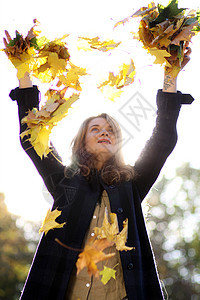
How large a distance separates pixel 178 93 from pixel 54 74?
87 cm

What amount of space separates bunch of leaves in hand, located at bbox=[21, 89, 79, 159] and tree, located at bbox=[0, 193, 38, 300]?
13838mm

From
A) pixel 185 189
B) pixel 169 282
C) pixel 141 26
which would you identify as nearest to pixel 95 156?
pixel 141 26

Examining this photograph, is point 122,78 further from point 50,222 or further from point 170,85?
point 50,222

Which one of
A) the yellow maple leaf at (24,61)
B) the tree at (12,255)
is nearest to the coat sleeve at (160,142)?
the yellow maple leaf at (24,61)

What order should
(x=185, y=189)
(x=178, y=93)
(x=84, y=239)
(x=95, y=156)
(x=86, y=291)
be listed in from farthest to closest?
(x=185, y=189) < (x=95, y=156) < (x=178, y=93) < (x=84, y=239) < (x=86, y=291)

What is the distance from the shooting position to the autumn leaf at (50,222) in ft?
8.38

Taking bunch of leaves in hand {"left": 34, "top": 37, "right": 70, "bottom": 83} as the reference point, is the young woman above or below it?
below

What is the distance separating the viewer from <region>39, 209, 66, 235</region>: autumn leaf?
2.55 metres

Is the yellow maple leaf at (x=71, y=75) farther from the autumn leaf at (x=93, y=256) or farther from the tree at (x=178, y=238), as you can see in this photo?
the tree at (x=178, y=238)

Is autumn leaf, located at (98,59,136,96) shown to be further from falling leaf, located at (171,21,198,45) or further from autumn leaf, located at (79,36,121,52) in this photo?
falling leaf, located at (171,21,198,45)

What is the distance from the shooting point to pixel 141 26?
2.78 meters

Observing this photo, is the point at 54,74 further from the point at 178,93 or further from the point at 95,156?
the point at 178,93

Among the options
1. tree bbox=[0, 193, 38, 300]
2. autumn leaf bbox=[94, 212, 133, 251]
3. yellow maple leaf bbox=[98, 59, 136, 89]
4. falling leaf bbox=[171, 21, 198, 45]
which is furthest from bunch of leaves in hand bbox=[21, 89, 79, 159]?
tree bbox=[0, 193, 38, 300]

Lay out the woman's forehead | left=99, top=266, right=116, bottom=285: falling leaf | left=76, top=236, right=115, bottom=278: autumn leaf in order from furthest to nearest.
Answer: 1. the woman's forehead
2. left=99, top=266, right=116, bottom=285: falling leaf
3. left=76, top=236, right=115, bottom=278: autumn leaf
